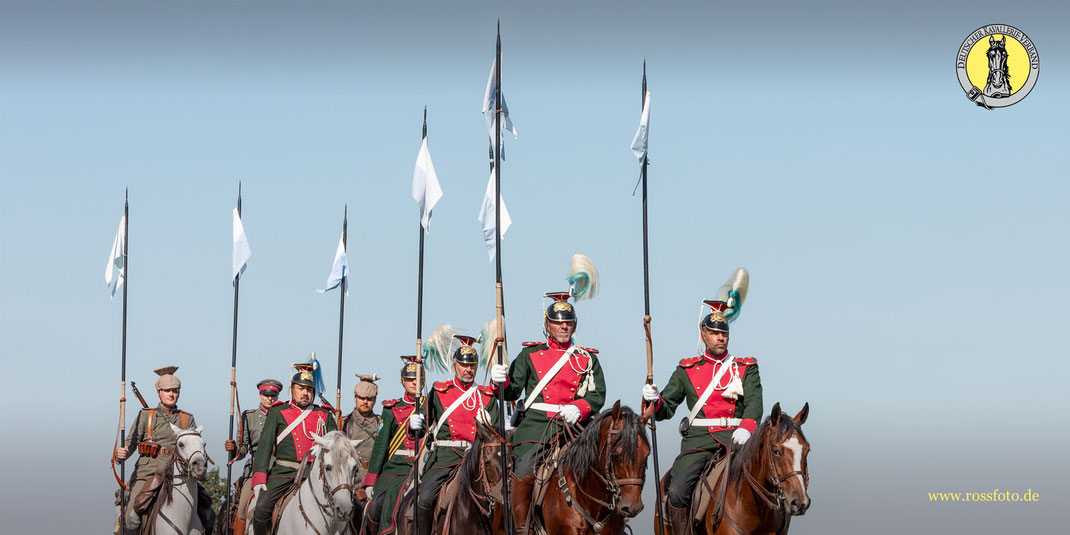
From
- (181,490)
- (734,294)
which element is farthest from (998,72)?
(181,490)

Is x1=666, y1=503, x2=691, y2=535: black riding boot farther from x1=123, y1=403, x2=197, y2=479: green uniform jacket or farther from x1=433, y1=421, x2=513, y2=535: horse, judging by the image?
x1=123, y1=403, x2=197, y2=479: green uniform jacket

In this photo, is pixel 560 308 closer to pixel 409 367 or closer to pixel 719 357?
pixel 719 357

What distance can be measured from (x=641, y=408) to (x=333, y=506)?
3.90 metres

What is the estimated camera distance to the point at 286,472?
1661cm

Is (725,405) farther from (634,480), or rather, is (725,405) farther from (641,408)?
(634,480)

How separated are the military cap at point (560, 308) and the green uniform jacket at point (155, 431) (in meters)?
6.76

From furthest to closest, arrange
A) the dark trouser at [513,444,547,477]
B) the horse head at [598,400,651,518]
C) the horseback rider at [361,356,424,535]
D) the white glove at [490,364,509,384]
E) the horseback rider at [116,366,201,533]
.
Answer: the horseback rider at [116,366,201,533] < the horseback rider at [361,356,424,535] < the white glove at [490,364,509,384] < the dark trouser at [513,444,547,477] < the horse head at [598,400,651,518]

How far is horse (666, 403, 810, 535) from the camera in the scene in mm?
11289

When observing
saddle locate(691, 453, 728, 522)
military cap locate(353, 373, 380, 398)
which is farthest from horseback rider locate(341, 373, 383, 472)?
saddle locate(691, 453, 728, 522)

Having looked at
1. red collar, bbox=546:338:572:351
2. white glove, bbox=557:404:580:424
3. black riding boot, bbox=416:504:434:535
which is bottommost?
black riding boot, bbox=416:504:434:535

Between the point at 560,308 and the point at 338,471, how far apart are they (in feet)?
10.8

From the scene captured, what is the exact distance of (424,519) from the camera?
1372 centimetres

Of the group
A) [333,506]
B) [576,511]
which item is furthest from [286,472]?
[576,511]

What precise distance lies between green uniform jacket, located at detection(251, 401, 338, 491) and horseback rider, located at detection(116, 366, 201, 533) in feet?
4.64
